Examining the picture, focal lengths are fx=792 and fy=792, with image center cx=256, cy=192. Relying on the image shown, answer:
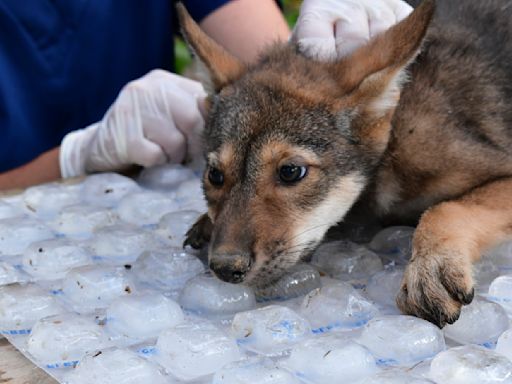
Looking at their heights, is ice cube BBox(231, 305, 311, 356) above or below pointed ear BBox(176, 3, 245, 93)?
below

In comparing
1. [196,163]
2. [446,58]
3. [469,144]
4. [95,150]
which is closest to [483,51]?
[446,58]

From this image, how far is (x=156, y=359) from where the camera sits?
4.87ft

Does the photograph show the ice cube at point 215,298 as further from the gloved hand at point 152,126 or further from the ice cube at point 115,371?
the gloved hand at point 152,126

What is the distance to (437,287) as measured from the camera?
1685 millimetres

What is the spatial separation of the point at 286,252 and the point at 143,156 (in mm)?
1200

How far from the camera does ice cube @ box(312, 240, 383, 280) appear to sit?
6.33ft

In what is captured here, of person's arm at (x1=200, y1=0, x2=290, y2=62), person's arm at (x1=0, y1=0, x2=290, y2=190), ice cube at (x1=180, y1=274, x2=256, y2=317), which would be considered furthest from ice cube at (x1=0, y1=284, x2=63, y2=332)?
person's arm at (x1=200, y1=0, x2=290, y2=62)

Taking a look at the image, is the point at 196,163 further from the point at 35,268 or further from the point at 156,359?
the point at 156,359

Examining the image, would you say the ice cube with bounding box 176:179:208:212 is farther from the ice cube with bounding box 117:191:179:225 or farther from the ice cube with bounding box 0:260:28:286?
the ice cube with bounding box 0:260:28:286

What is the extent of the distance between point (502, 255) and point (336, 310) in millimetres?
555

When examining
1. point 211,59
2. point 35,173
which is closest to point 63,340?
point 211,59

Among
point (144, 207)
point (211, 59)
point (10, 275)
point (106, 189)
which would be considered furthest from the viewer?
point (106, 189)

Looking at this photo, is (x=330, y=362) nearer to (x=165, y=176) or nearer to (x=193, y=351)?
(x=193, y=351)

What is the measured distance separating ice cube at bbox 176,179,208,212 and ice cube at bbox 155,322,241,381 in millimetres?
935
